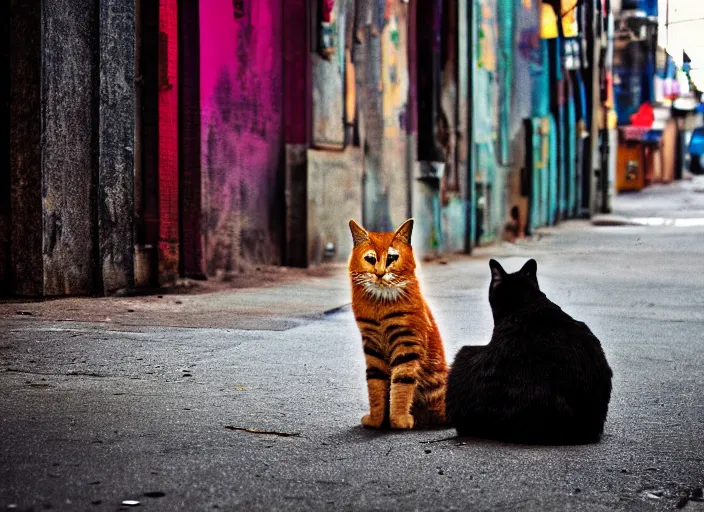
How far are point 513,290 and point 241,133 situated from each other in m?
6.95

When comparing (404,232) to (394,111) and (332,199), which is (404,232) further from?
(394,111)

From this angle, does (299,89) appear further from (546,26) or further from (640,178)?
(640,178)

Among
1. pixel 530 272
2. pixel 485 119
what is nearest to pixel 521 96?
pixel 485 119

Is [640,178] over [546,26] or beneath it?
beneath

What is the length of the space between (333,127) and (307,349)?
239 inches

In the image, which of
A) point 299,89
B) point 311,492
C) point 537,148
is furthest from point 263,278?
point 537,148

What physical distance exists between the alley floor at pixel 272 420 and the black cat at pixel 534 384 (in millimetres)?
80

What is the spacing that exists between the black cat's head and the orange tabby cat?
0.30m

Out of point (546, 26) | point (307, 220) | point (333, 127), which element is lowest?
point (307, 220)

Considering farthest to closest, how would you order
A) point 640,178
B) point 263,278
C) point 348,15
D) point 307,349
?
1. point 640,178
2. point 348,15
3. point 263,278
4. point 307,349

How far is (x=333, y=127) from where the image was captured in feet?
40.0

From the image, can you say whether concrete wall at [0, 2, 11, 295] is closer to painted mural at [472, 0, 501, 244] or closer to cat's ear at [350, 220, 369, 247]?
cat's ear at [350, 220, 369, 247]

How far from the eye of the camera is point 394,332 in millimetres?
4148

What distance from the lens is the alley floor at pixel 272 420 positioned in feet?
10.9
